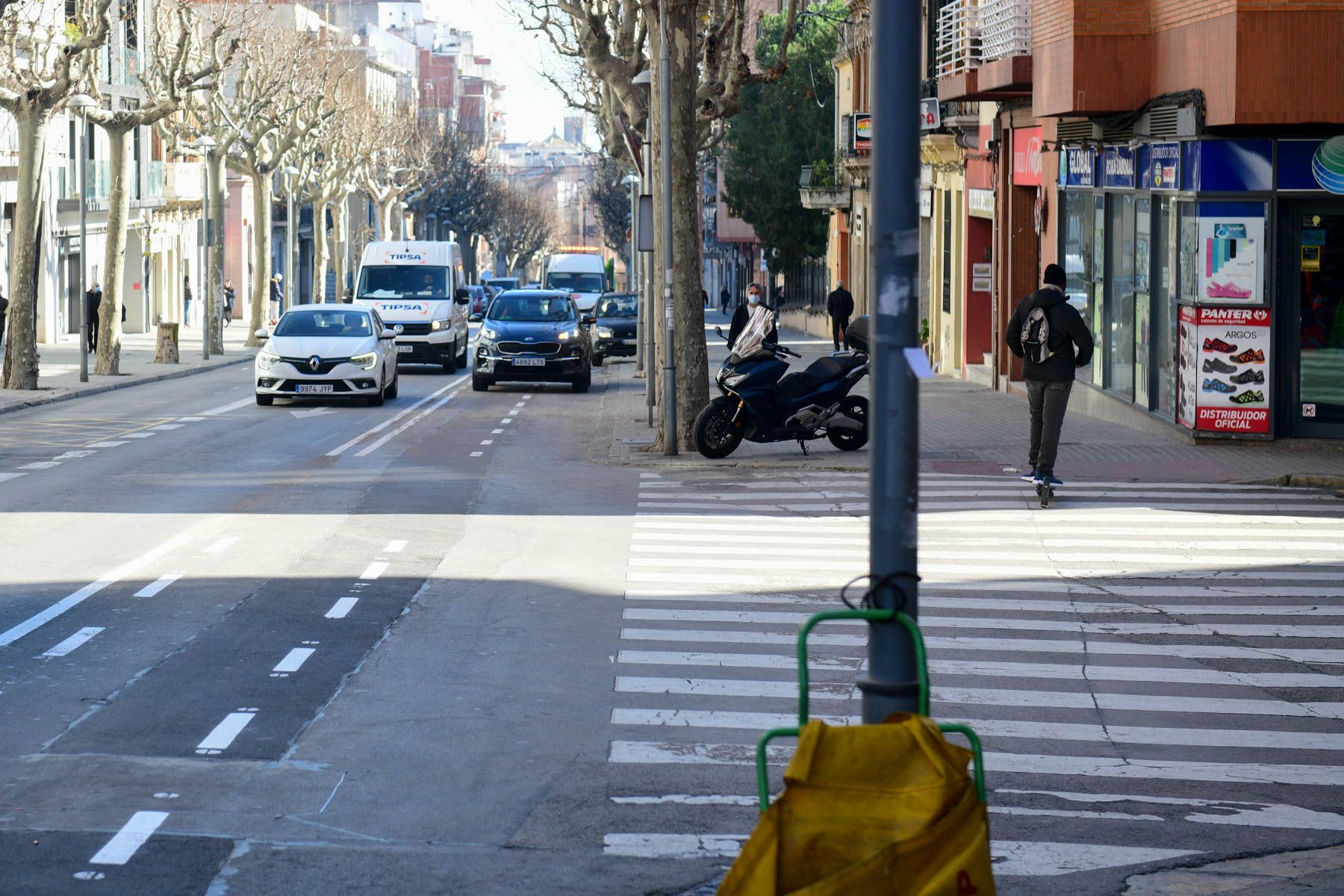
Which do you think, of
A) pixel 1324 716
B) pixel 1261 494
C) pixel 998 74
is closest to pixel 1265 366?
pixel 1261 494

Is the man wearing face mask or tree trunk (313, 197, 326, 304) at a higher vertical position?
tree trunk (313, 197, 326, 304)

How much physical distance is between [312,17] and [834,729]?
100286 mm

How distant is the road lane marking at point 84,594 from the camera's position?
1050cm

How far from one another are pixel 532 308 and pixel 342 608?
970 inches

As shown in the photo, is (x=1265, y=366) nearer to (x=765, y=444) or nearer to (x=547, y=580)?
(x=765, y=444)

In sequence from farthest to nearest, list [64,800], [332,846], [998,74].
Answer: [998,74] < [64,800] < [332,846]

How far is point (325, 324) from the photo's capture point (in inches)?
1202

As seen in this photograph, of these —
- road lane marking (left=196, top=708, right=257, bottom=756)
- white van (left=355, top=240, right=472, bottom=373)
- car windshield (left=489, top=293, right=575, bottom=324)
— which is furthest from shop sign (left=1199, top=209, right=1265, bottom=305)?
white van (left=355, top=240, right=472, bottom=373)

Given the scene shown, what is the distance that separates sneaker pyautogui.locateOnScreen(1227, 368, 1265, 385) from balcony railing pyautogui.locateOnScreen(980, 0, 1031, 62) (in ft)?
25.3

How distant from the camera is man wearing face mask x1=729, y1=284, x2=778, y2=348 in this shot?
21109mm

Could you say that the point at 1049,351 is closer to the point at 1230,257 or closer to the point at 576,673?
the point at 1230,257

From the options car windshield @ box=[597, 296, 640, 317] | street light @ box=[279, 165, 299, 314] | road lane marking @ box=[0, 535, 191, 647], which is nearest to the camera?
road lane marking @ box=[0, 535, 191, 647]

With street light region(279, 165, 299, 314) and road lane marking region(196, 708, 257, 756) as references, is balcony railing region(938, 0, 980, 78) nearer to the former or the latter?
road lane marking region(196, 708, 257, 756)

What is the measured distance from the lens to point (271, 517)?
1580 centimetres
